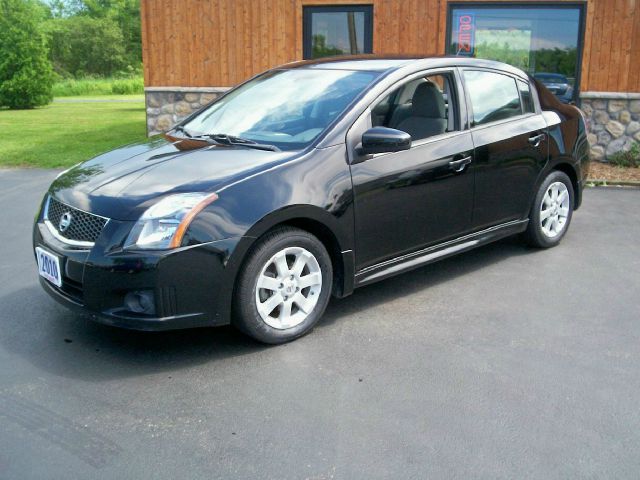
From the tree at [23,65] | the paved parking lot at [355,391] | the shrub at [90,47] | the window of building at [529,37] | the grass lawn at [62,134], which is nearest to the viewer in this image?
the paved parking lot at [355,391]

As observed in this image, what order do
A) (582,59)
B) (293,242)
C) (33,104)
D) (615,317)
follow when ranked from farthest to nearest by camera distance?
(33,104) < (582,59) < (615,317) < (293,242)

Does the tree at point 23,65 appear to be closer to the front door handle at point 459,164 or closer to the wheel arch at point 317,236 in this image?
the front door handle at point 459,164

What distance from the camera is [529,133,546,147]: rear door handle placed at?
6.03 metres

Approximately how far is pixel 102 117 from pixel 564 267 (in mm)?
16211

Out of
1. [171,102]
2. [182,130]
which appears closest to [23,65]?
[171,102]

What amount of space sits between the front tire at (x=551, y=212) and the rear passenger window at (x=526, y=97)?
61 cm

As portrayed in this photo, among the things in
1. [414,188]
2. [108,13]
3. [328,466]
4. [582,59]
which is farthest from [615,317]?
[108,13]

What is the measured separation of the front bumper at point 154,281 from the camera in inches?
154

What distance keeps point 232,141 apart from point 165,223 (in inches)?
43.6

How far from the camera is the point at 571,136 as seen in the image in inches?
256

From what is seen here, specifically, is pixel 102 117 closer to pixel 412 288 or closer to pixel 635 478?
pixel 412 288

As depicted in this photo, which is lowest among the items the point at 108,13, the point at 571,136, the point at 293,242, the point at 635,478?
the point at 635,478

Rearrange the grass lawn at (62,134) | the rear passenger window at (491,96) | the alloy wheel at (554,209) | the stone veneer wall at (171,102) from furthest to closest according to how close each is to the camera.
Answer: the stone veneer wall at (171,102) < the grass lawn at (62,134) < the alloy wheel at (554,209) < the rear passenger window at (491,96)

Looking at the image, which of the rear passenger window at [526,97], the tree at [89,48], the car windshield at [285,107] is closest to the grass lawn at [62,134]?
the car windshield at [285,107]
